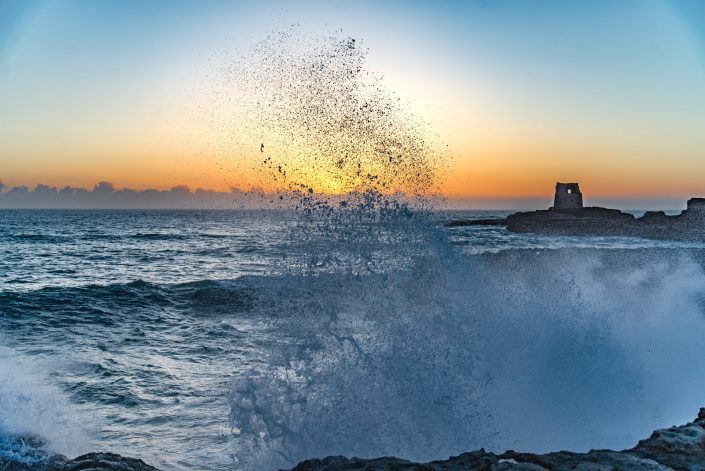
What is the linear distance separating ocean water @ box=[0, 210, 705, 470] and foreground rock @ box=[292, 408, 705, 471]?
1.57 metres

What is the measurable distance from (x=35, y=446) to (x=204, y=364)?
12.0ft

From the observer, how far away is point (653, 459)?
405 cm

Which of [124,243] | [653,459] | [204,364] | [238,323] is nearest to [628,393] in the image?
→ [653,459]

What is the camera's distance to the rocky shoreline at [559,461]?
3.90 metres

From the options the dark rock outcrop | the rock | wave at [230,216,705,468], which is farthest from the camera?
the dark rock outcrop

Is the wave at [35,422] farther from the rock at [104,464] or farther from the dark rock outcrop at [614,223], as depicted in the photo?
the dark rock outcrop at [614,223]

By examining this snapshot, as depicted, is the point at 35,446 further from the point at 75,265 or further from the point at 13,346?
the point at 75,265

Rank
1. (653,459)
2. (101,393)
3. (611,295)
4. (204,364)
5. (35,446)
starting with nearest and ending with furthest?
(653,459)
(35,446)
(101,393)
(204,364)
(611,295)

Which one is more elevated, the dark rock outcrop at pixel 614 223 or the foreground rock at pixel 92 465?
the dark rock outcrop at pixel 614 223

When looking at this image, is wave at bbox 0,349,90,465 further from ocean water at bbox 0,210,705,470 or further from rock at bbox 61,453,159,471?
rock at bbox 61,453,159,471

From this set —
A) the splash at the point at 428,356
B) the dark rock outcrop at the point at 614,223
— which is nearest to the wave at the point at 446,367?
the splash at the point at 428,356

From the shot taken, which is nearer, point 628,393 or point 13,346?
point 628,393

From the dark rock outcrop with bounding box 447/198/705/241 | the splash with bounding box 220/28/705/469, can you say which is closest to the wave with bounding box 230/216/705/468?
the splash with bounding box 220/28/705/469

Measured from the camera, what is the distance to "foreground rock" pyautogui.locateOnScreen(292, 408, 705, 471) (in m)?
3.89
